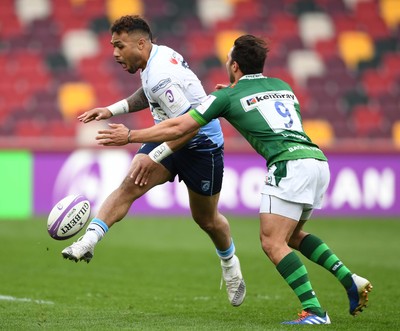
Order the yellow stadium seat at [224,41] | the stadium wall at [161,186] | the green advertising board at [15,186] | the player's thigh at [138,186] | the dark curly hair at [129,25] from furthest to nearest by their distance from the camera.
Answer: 1. the yellow stadium seat at [224,41]
2. the stadium wall at [161,186]
3. the green advertising board at [15,186]
4. the dark curly hair at [129,25]
5. the player's thigh at [138,186]

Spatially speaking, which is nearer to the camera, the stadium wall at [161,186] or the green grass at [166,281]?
the green grass at [166,281]

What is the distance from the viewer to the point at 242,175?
17469 millimetres

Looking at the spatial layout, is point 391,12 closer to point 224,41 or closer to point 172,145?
point 224,41

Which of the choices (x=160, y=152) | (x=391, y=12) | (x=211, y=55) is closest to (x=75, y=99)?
(x=211, y=55)

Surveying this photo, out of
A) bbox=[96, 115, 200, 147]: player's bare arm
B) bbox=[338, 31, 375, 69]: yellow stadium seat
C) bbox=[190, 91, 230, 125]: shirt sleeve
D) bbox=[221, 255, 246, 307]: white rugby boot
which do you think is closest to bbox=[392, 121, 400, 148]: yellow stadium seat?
bbox=[338, 31, 375, 69]: yellow stadium seat

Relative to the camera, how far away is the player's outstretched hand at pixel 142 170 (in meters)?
7.55

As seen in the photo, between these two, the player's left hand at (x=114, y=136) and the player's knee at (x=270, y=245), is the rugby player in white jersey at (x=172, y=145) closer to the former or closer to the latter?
the player's left hand at (x=114, y=136)

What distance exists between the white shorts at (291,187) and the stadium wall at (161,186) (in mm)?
9839

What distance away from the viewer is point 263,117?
6906 mm

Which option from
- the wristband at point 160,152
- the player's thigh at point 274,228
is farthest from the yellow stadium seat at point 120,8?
the player's thigh at point 274,228

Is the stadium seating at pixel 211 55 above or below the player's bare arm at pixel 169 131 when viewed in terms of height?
above

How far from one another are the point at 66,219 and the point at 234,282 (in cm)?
170

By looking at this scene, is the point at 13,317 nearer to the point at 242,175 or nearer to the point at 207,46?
the point at 242,175

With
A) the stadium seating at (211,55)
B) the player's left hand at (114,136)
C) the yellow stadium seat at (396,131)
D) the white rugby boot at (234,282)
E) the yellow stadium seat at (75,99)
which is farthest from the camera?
the yellow stadium seat at (396,131)
